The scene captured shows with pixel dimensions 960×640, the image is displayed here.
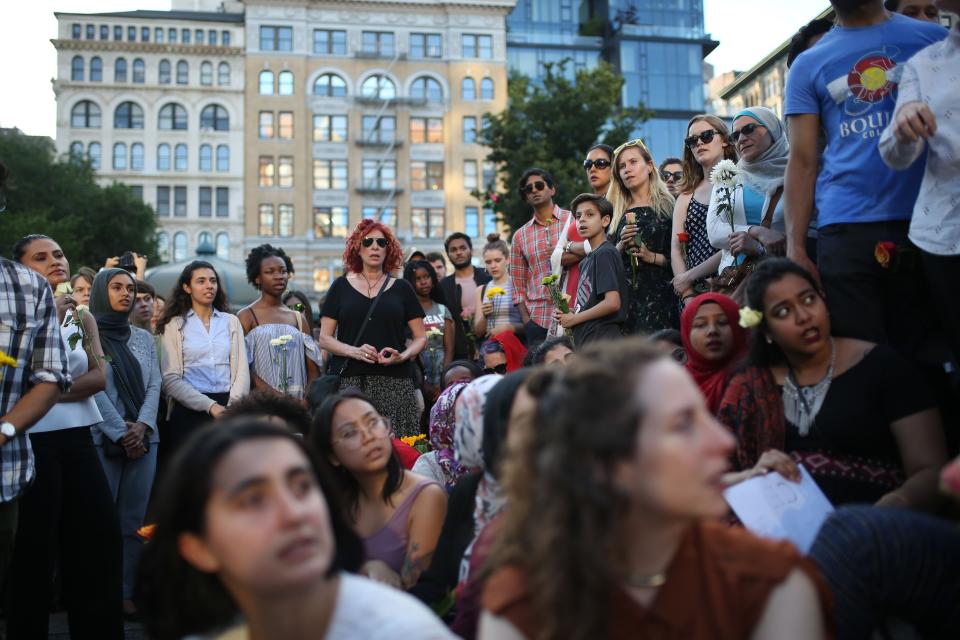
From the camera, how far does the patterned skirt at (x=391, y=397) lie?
7.60 metres

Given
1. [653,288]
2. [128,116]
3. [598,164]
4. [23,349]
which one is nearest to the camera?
[23,349]

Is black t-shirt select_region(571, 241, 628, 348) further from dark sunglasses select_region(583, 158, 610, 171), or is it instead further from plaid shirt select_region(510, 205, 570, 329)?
dark sunglasses select_region(583, 158, 610, 171)

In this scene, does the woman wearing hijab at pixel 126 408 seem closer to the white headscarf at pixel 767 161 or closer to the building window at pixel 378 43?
the white headscarf at pixel 767 161

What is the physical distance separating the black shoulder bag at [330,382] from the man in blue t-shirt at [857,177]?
371cm

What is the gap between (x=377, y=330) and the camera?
7.67 m

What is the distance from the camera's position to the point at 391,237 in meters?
8.06

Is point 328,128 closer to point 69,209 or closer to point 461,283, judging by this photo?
point 69,209

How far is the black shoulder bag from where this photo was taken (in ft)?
22.8

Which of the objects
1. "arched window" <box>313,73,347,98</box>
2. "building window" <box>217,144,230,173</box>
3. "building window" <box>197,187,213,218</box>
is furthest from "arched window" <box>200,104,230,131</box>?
"arched window" <box>313,73,347,98</box>

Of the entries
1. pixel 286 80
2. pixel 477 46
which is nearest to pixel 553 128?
pixel 477 46

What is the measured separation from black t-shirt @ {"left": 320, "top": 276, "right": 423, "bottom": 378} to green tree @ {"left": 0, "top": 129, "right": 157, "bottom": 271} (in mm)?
32799

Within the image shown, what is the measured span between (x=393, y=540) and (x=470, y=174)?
60.0 m

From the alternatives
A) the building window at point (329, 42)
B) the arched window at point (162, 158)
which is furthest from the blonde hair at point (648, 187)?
the arched window at point (162, 158)

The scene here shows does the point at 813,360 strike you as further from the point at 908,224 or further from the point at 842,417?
the point at 908,224
